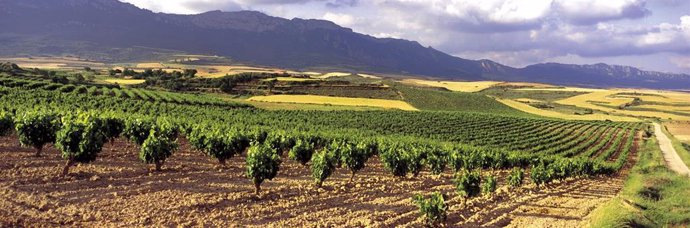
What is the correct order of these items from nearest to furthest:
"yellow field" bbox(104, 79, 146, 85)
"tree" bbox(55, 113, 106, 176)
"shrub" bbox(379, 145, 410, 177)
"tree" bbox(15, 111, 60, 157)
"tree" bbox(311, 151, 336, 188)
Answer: "tree" bbox(55, 113, 106, 176)
"tree" bbox(15, 111, 60, 157)
"tree" bbox(311, 151, 336, 188)
"shrub" bbox(379, 145, 410, 177)
"yellow field" bbox(104, 79, 146, 85)

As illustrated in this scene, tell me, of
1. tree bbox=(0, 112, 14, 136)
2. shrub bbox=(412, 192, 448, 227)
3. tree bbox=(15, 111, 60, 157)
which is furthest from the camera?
tree bbox=(0, 112, 14, 136)

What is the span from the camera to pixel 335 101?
115000 millimetres

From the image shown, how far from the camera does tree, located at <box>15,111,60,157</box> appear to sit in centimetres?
2592

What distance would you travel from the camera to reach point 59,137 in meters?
23.7

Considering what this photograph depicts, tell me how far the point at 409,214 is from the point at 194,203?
9.95m

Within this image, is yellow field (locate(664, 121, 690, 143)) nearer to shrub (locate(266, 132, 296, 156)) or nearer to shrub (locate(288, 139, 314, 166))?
shrub (locate(266, 132, 296, 156))

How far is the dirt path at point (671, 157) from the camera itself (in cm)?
6245

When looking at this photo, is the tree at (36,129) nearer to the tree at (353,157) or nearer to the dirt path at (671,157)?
the tree at (353,157)

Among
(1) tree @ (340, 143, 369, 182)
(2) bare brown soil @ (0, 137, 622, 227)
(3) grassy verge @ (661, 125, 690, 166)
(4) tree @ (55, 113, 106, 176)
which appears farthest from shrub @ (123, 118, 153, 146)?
(3) grassy verge @ (661, 125, 690, 166)

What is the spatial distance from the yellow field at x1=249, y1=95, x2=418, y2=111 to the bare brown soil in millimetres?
78780

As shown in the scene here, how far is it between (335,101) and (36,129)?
90.0 m

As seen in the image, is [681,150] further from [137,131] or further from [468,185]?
[137,131]

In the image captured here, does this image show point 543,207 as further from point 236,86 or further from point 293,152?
point 236,86

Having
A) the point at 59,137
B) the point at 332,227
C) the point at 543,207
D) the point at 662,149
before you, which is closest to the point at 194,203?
the point at 332,227
